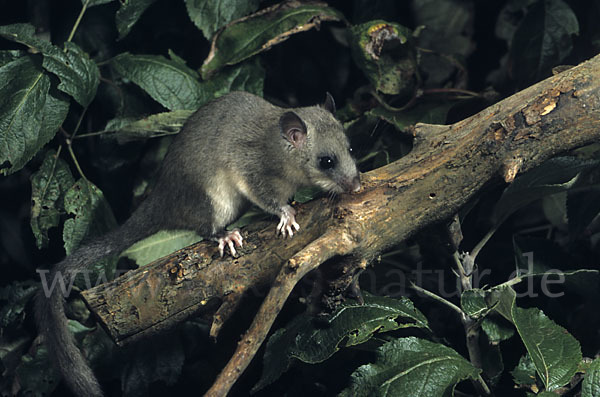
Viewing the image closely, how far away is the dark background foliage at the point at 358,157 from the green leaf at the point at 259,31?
0.26 metres

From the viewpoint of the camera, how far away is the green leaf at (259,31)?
11.2ft

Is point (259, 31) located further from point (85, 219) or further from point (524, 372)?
point (524, 372)

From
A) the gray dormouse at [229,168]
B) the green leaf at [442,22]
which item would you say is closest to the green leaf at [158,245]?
the gray dormouse at [229,168]

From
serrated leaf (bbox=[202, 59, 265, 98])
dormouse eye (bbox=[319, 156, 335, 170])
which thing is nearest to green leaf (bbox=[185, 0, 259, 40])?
serrated leaf (bbox=[202, 59, 265, 98])

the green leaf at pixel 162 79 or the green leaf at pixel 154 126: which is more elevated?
the green leaf at pixel 162 79

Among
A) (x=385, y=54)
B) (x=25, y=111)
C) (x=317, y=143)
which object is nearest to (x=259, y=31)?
(x=385, y=54)

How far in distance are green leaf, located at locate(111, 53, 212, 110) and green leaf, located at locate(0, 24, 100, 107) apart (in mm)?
228

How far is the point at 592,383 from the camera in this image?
2350 mm

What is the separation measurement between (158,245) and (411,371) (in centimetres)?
155

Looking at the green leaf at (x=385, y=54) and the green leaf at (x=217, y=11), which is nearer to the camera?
the green leaf at (x=385, y=54)

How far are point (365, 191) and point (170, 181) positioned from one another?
105cm

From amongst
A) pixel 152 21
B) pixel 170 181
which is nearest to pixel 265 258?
pixel 170 181

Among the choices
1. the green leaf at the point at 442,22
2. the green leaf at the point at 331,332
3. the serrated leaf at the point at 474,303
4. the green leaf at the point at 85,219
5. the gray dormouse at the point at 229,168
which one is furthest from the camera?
the green leaf at the point at 442,22

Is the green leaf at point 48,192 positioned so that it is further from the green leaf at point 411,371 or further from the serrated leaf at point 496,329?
the serrated leaf at point 496,329
